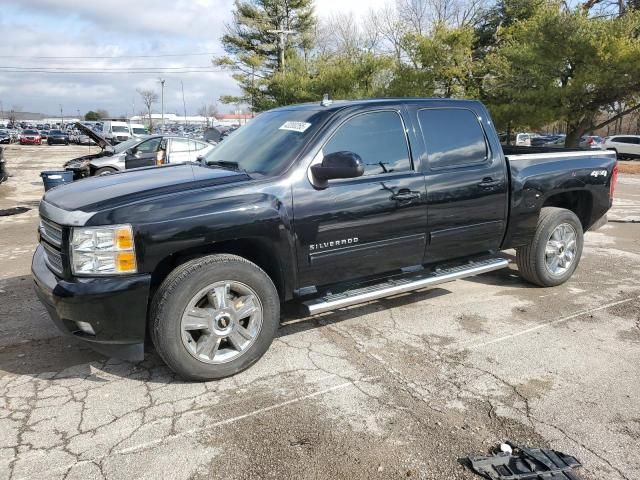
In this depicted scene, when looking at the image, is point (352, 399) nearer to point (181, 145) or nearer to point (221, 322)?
point (221, 322)

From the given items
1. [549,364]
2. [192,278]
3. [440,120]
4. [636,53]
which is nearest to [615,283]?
[549,364]

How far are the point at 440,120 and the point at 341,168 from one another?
1454 millimetres

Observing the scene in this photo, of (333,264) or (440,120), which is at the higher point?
(440,120)

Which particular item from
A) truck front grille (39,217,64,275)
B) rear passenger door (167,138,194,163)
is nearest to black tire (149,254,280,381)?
truck front grille (39,217,64,275)

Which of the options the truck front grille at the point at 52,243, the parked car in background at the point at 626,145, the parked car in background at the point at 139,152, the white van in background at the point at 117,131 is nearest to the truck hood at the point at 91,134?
the parked car in background at the point at 139,152

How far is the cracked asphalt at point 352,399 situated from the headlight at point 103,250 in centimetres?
84

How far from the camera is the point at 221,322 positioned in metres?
3.43

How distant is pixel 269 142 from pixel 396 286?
1.53 metres

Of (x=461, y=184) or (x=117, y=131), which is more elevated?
(x=117, y=131)

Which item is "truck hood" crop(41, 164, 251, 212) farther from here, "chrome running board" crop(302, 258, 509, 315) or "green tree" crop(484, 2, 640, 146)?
"green tree" crop(484, 2, 640, 146)

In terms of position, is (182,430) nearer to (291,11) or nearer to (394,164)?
(394,164)

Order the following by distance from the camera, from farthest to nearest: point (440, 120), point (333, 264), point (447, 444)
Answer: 1. point (440, 120)
2. point (333, 264)
3. point (447, 444)

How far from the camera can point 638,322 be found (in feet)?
14.8

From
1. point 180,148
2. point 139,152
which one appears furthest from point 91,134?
point 180,148
